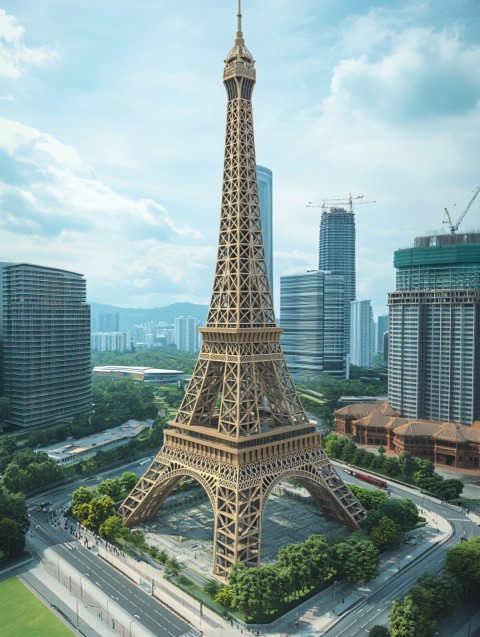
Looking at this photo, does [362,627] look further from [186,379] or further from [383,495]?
[186,379]

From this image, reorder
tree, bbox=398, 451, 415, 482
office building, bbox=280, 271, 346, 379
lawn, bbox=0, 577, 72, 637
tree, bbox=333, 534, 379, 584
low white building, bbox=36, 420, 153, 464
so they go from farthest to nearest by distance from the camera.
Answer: office building, bbox=280, 271, 346, 379, low white building, bbox=36, 420, 153, 464, tree, bbox=398, 451, 415, 482, tree, bbox=333, 534, 379, 584, lawn, bbox=0, 577, 72, 637

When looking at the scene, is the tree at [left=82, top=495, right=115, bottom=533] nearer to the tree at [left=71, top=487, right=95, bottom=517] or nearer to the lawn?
the tree at [left=71, top=487, right=95, bottom=517]

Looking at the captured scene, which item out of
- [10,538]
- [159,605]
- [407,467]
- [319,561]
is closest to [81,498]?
[10,538]

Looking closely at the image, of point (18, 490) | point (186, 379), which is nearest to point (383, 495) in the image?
point (18, 490)

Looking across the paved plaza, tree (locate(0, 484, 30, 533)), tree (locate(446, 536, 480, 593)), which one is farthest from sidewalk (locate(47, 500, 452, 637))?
tree (locate(0, 484, 30, 533))

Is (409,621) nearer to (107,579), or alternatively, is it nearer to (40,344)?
(107,579)
